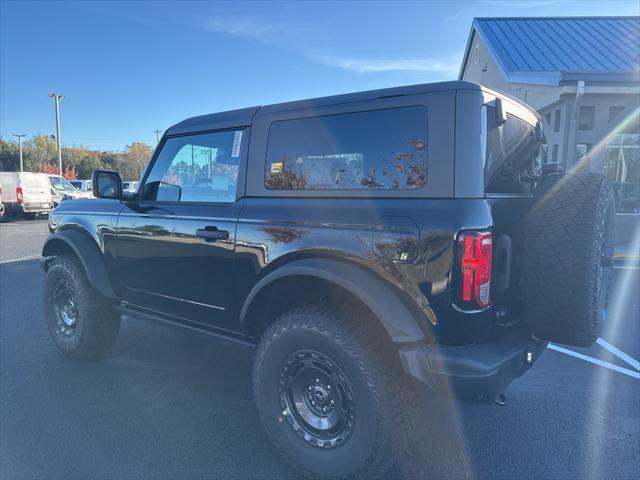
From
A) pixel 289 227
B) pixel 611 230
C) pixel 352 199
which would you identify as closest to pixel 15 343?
pixel 289 227

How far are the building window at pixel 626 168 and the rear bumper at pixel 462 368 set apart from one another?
13029 millimetres

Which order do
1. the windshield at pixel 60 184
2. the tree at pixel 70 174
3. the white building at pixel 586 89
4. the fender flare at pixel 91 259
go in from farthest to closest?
the tree at pixel 70 174 → the windshield at pixel 60 184 → the white building at pixel 586 89 → the fender flare at pixel 91 259

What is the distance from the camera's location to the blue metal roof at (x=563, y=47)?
10764 mm

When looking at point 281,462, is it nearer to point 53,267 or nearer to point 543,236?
point 543,236

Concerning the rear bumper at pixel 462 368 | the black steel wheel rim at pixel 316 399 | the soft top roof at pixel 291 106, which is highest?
the soft top roof at pixel 291 106

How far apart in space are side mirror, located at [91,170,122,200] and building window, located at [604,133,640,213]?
13.4 m

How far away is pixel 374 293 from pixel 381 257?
0.18 m

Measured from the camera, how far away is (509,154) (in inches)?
104

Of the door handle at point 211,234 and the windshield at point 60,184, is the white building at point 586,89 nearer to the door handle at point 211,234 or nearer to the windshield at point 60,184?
the door handle at point 211,234

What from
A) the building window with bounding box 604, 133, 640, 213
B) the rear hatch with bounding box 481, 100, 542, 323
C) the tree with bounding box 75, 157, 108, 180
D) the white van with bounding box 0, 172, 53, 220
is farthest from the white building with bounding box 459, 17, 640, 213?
the tree with bounding box 75, 157, 108, 180

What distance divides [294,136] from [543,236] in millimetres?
1509

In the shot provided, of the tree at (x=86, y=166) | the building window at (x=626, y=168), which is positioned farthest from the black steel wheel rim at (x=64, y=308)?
the tree at (x=86, y=166)

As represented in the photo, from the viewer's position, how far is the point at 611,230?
9.05ft

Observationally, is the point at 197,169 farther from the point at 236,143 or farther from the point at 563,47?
the point at 563,47
